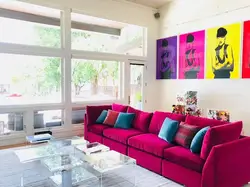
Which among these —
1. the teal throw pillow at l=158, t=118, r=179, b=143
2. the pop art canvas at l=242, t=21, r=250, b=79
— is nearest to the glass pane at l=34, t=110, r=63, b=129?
the teal throw pillow at l=158, t=118, r=179, b=143

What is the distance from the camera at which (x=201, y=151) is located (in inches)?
107

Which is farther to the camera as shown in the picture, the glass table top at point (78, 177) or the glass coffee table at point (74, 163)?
the glass table top at point (78, 177)

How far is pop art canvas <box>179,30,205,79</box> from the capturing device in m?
5.78

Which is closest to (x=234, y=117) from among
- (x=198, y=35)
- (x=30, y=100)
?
(x=198, y=35)

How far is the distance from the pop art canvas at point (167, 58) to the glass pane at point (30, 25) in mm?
3276

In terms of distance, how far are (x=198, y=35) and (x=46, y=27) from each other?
13.1 feet

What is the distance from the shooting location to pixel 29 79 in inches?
201

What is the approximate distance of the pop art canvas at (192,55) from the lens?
19.0 ft

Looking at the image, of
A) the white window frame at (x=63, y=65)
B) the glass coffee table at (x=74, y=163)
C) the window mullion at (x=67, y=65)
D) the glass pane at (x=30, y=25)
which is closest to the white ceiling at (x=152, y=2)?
the white window frame at (x=63, y=65)

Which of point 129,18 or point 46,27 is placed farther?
point 129,18

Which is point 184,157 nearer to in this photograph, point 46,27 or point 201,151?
point 201,151

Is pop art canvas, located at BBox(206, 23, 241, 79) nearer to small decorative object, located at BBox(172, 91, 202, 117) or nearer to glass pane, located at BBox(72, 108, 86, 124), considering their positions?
small decorative object, located at BBox(172, 91, 202, 117)

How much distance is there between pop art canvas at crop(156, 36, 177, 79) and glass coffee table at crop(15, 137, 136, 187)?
404cm

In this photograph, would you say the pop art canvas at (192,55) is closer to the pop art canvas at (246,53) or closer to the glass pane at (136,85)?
the pop art canvas at (246,53)
